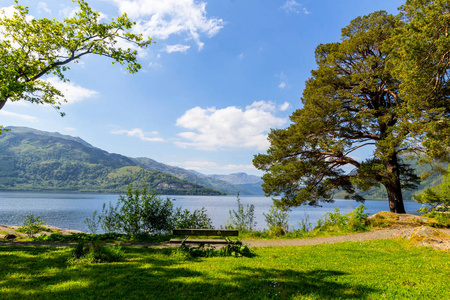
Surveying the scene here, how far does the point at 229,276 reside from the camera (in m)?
5.27

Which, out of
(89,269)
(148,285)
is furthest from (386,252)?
(89,269)

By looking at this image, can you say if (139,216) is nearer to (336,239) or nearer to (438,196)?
(336,239)

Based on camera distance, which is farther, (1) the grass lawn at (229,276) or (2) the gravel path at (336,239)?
(2) the gravel path at (336,239)

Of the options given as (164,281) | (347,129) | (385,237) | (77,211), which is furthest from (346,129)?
(77,211)

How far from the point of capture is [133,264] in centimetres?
627

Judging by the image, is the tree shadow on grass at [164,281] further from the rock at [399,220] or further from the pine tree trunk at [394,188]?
the pine tree trunk at [394,188]

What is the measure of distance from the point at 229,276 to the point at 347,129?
13907mm

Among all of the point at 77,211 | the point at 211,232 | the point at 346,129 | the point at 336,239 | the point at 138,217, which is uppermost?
the point at 346,129

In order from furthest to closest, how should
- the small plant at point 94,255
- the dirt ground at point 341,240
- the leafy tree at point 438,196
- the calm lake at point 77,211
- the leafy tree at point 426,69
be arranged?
the calm lake at point 77,211
the leafy tree at point 438,196
the leafy tree at point 426,69
the dirt ground at point 341,240
the small plant at point 94,255

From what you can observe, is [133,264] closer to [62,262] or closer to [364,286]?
[62,262]

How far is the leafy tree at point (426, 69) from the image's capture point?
9.89 meters

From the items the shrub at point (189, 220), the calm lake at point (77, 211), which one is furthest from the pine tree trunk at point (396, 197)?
the shrub at point (189, 220)

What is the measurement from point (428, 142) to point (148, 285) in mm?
13584

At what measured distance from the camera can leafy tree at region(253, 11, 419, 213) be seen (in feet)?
49.0
